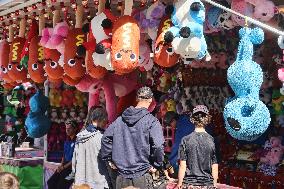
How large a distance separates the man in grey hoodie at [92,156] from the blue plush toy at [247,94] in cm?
165

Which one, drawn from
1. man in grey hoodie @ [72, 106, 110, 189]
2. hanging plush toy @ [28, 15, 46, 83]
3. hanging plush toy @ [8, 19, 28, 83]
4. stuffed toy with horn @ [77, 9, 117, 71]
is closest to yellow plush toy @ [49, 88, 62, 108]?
hanging plush toy @ [8, 19, 28, 83]

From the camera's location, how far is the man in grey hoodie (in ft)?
18.4


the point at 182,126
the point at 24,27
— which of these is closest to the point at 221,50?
the point at 182,126

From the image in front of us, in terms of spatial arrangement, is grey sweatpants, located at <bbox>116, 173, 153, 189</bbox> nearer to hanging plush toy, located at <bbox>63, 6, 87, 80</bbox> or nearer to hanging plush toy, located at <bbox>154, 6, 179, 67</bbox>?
hanging plush toy, located at <bbox>154, 6, 179, 67</bbox>

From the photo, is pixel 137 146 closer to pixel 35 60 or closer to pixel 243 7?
pixel 243 7

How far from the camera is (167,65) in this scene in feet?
17.2

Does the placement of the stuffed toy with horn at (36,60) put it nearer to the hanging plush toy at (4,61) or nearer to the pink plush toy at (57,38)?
the pink plush toy at (57,38)

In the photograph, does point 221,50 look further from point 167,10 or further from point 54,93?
point 54,93

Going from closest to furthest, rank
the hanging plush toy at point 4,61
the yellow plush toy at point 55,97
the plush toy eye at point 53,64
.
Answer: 1. the plush toy eye at point 53,64
2. the hanging plush toy at point 4,61
3. the yellow plush toy at point 55,97

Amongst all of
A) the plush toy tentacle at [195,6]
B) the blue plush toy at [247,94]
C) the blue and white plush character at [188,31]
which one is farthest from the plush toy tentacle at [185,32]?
the blue plush toy at [247,94]

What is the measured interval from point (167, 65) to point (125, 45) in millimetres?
459

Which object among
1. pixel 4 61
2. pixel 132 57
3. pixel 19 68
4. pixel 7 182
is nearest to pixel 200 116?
pixel 132 57

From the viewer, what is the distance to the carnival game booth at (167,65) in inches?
187

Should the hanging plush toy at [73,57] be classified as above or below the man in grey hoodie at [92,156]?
above
